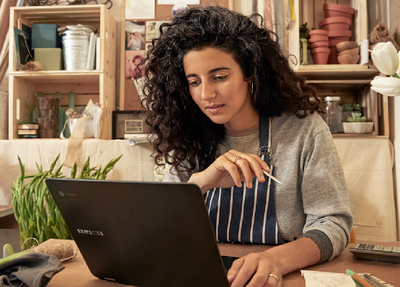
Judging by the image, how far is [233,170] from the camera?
0.78 m

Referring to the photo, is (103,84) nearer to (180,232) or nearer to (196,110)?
(196,110)

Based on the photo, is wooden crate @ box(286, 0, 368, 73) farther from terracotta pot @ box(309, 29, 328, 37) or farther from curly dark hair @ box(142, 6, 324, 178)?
curly dark hair @ box(142, 6, 324, 178)

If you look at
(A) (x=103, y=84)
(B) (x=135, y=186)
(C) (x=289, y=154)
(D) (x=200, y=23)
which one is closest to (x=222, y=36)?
(D) (x=200, y=23)

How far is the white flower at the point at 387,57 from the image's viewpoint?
742mm

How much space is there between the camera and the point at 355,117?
1.98 metres

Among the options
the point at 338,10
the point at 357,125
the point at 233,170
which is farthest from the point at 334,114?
the point at 233,170

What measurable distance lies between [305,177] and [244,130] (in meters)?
0.27

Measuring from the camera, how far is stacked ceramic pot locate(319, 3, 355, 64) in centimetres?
203

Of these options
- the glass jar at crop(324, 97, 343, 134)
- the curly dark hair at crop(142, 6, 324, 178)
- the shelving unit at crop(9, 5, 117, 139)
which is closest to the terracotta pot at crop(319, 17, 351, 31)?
the glass jar at crop(324, 97, 343, 134)

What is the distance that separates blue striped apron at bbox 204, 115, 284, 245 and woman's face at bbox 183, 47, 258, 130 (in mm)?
152

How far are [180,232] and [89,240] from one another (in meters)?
0.20

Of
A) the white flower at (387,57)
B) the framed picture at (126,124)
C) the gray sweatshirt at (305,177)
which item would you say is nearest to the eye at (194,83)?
the gray sweatshirt at (305,177)

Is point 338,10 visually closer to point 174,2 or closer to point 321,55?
point 321,55

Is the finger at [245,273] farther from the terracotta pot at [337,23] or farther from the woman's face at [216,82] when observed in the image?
the terracotta pot at [337,23]
